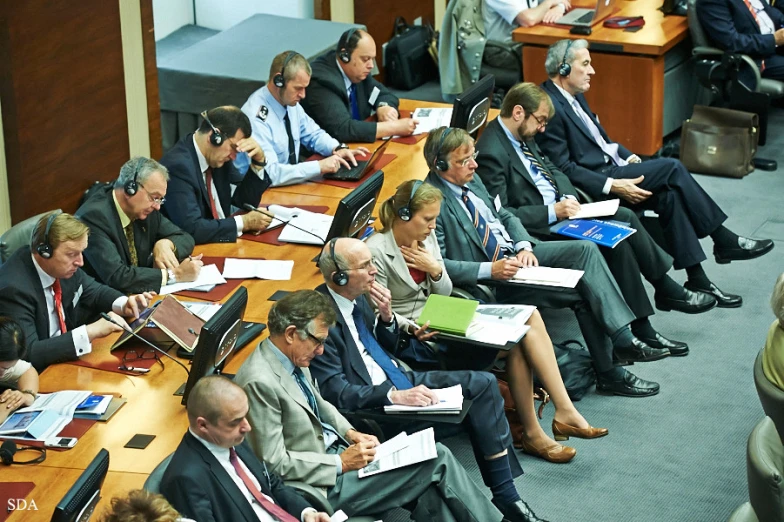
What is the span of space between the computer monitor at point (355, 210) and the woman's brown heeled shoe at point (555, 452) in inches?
44.7

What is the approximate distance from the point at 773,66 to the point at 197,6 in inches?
165

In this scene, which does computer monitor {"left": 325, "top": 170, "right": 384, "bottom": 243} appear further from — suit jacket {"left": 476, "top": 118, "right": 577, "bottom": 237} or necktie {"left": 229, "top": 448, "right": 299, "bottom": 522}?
necktie {"left": 229, "top": 448, "right": 299, "bottom": 522}

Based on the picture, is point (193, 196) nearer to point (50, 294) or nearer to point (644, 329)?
point (50, 294)

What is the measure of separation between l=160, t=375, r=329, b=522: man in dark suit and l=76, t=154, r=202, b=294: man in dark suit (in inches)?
58.0

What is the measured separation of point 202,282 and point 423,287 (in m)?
0.92

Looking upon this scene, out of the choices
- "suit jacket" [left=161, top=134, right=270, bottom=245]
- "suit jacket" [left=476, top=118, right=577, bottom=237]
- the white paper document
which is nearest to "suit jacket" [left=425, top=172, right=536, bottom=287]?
"suit jacket" [left=476, top=118, right=577, bottom=237]

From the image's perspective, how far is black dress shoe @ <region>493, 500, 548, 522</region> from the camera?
4.33m

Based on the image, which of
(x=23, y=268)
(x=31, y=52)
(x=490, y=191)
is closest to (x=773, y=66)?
(x=490, y=191)

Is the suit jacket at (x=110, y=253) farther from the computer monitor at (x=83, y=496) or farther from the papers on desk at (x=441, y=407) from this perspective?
the computer monitor at (x=83, y=496)

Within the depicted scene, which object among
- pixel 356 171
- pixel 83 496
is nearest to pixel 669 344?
pixel 356 171

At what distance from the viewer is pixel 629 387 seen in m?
5.29

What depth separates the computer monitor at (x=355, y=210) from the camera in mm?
Answer: 4637

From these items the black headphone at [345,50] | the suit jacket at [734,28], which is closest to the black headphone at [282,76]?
the black headphone at [345,50]

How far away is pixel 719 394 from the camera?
530 centimetres
